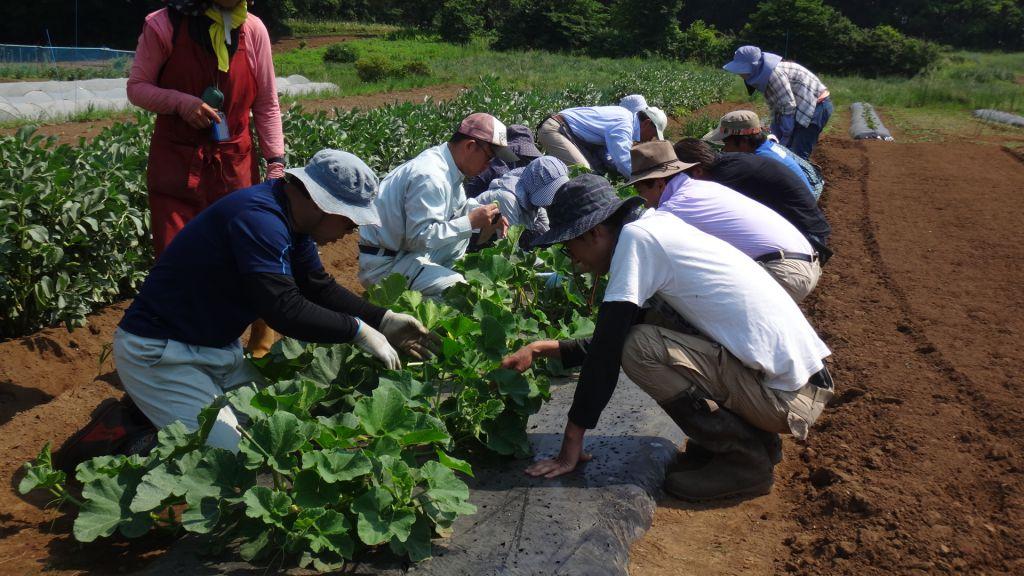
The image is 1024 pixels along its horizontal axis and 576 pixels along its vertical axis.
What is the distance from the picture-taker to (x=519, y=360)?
3156 mm

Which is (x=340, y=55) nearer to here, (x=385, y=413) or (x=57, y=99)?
(x=57, y=99)

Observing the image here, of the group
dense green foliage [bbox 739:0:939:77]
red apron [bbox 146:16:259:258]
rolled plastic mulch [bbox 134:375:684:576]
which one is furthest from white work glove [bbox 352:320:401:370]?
dense green foliage [bbox 739:0:939:77]

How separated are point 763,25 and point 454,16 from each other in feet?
50.1

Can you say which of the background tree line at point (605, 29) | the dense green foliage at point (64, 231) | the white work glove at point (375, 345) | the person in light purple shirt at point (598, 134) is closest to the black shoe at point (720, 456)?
the white work glove at point (375, 345)

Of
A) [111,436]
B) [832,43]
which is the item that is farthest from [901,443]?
[832,43]

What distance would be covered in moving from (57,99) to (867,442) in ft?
43.1

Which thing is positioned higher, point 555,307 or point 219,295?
point 219,295

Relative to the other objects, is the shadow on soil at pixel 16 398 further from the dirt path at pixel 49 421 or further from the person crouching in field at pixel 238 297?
the person crouching in field at pixel 238 297

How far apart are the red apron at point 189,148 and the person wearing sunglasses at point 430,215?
0.81 metres

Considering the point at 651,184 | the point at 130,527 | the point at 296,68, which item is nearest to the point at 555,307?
the point at 651,184

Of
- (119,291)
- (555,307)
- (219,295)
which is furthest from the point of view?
(119,291)

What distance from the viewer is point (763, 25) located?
4253 centimetres

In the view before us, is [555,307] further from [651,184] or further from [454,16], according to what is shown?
[454,16]

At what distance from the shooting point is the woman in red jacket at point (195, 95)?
361cm
